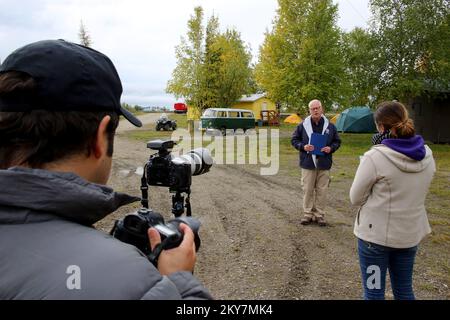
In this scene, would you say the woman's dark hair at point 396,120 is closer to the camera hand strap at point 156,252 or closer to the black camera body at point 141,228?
the black camera body at point 141,228

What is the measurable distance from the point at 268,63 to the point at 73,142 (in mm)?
23723

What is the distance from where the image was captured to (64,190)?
1.02 m

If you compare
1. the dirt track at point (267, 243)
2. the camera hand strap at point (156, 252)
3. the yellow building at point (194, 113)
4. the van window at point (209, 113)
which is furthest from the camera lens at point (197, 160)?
the yellow building at point (194, 113)

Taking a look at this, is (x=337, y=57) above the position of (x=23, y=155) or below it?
above

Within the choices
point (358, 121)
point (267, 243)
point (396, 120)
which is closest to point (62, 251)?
point (396, 120)

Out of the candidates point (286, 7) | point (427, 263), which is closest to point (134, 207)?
point (427, 263)

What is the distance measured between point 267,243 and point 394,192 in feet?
9.89

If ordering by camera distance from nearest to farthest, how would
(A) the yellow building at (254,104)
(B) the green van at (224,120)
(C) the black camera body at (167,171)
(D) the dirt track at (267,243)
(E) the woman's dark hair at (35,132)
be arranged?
(E) the woman's dark hair at (35,132) → (C) the black camera body at (167,171) → (D) the dirt track at (267,243) → (B) the green van at (224,120) → (A) the yellow building at (254,104)

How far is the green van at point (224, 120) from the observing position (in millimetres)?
28156

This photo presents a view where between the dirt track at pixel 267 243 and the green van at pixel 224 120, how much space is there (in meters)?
18.1

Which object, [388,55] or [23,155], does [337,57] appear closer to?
[388,55]

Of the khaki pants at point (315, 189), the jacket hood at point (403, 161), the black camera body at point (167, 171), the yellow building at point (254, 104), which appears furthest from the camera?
the yellow building at point (254, 104)

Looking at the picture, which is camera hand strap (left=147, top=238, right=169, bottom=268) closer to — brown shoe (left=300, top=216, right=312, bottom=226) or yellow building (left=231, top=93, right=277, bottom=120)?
brown shoe (left=300, top=216, right=312, bottom=226)

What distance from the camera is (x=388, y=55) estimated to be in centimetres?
2061
